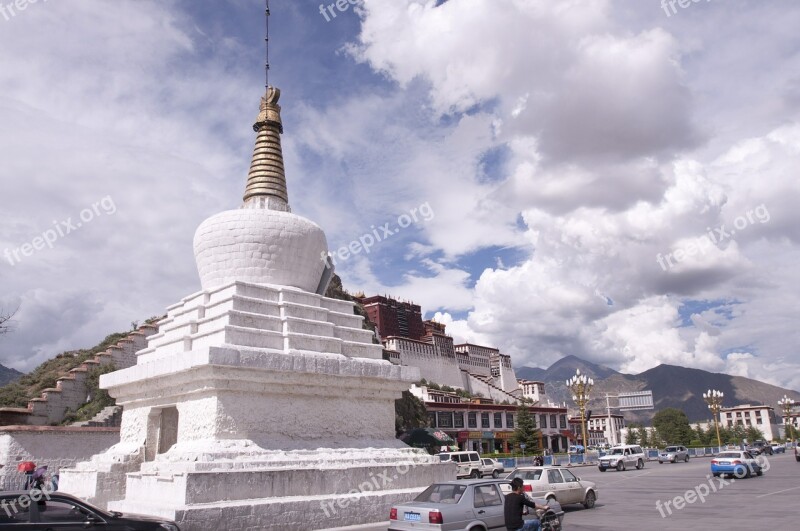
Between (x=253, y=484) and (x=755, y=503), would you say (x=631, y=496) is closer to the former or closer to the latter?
(x=755, y=503)

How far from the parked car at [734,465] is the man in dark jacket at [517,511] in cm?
2227

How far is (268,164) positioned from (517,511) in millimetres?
15354

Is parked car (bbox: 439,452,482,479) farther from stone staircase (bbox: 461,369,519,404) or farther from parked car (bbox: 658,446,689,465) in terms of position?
stone staircase (bbox: 461,369,519,404)

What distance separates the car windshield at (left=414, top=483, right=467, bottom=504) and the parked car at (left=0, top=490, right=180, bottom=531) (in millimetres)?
5034

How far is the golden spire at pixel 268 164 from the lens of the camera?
21156 mm

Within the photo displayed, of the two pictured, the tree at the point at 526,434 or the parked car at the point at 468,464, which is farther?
the tree at the point at 526,434

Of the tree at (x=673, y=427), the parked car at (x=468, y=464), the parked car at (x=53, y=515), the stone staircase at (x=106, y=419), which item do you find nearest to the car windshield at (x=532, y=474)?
the parked car at (x=53, y=515)

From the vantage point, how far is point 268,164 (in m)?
21.8

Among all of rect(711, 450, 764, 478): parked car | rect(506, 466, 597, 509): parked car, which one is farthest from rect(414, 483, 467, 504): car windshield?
rect(711, 450, 764, 478): parked car

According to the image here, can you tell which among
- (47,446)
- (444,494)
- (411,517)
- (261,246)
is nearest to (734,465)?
(444,494)

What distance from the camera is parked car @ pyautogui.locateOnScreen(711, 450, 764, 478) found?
28047 millimetres

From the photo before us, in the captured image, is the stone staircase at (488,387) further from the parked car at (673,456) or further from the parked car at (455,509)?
the parked car at (455,509)

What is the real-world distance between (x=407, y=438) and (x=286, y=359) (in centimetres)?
2733

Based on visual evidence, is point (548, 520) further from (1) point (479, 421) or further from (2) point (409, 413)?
(1) point (479, 421)
